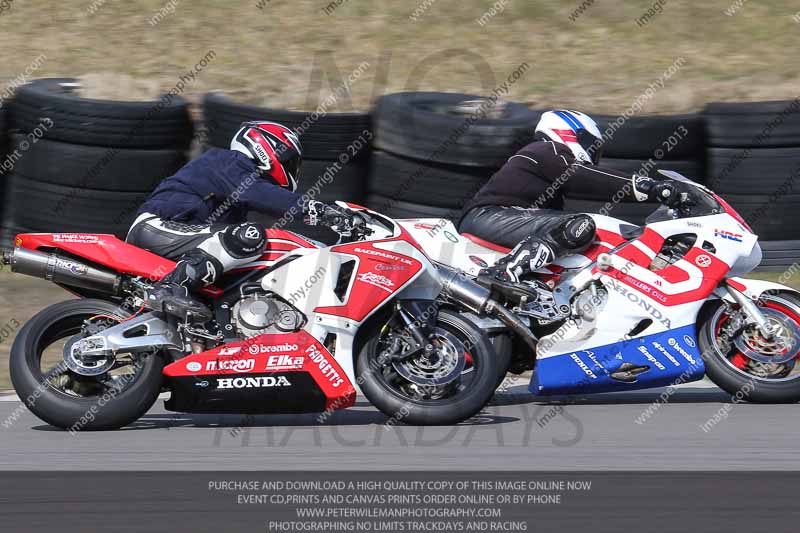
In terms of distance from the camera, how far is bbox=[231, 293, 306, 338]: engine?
244 inches

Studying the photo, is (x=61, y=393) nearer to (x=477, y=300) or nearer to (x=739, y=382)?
(x=477, y=300)

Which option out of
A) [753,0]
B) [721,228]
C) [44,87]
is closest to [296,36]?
[44,87]

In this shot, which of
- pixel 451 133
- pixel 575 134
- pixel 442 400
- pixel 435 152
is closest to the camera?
pixel 442 400

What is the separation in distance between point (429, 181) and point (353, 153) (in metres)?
0.71

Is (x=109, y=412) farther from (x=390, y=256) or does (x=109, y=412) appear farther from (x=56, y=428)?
(x=390, y=256)

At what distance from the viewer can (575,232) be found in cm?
667

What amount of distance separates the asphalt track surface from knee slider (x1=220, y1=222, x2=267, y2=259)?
2.91 feet

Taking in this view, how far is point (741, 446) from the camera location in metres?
5.84

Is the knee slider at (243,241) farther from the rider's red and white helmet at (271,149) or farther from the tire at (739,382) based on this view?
the tire at (739,382)

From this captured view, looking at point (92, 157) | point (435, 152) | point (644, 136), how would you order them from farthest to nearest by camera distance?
point (92, 157) → point (644, 136) → point (435, 152)

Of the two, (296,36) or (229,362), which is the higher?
(229,362)

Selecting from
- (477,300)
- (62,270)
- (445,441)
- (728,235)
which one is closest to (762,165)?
(728,235)

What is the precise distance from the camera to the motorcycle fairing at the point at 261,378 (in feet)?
19.8

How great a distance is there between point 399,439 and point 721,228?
217cm
